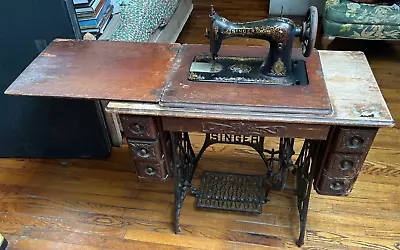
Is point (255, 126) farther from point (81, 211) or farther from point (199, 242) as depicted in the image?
point (81, 211)

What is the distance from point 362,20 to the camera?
8.01 feet

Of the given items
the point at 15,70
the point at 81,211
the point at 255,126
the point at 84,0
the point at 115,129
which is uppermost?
the point at 84,0

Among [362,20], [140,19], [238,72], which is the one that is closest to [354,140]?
[238,72]

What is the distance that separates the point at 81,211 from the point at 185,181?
1.72 ft

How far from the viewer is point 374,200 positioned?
1738 millimetres

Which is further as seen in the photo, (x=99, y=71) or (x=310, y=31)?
(x=99, y=71)

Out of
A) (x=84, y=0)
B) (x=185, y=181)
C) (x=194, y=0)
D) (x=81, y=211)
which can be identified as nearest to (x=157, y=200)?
(x=185, y=181)

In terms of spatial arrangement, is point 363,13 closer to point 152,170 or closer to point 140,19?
point 140,19

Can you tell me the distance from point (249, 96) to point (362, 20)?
1673 millimetres

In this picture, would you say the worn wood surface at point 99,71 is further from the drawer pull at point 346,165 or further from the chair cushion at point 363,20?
the chair cushion at point 363,20

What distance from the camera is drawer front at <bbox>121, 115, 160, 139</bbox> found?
1.19 metres

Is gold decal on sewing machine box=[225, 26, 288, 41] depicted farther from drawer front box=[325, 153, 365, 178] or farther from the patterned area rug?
the patterned area rug

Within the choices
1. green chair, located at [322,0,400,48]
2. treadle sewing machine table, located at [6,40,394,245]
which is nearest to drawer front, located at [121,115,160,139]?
treadle sewing machine table, located at [6,40,394,245]

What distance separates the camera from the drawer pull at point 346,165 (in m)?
1.22
